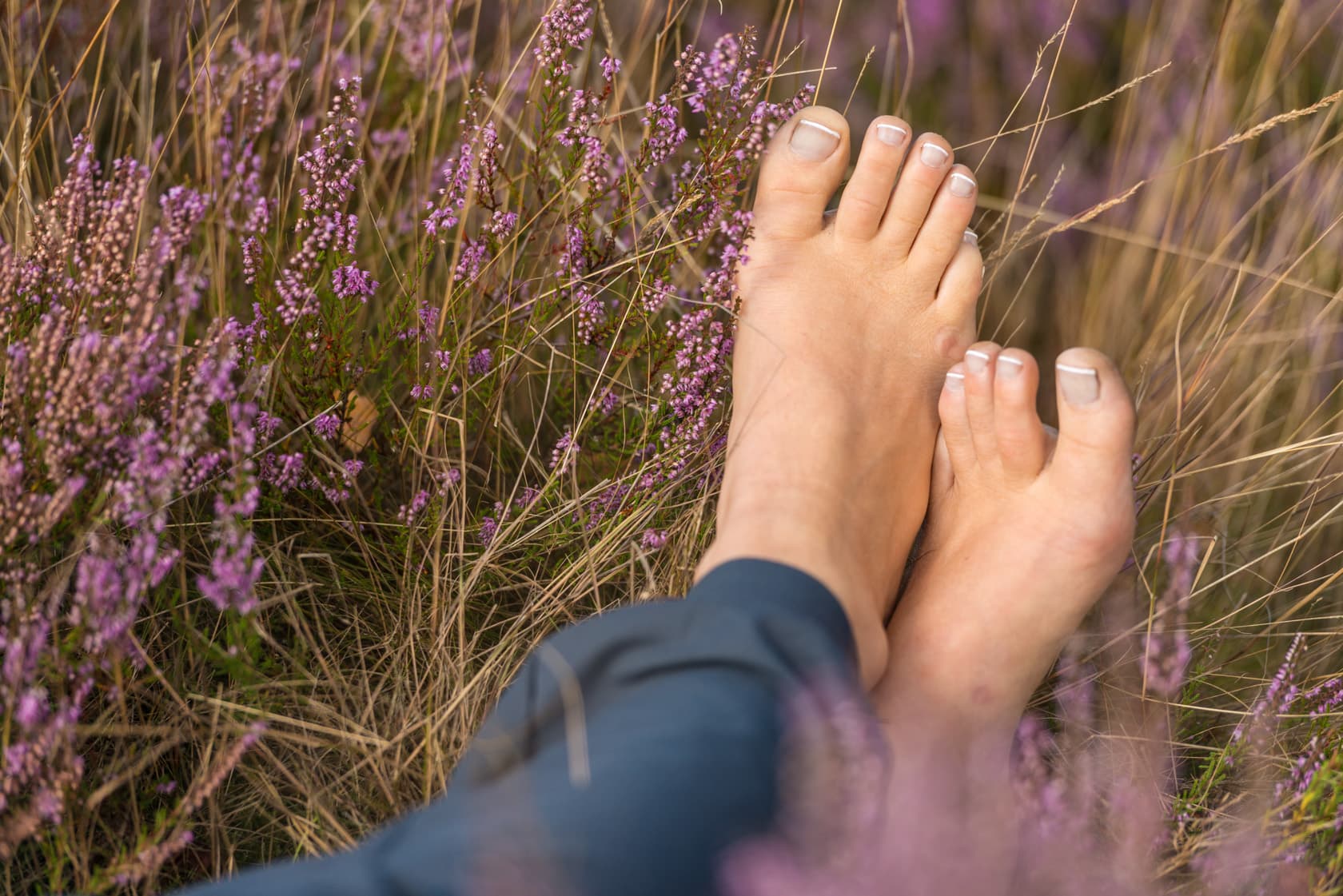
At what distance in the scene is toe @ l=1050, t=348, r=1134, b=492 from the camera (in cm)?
138

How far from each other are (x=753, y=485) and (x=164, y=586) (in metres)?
0.74

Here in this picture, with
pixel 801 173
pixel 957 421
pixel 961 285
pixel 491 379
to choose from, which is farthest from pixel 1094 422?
pixel 491 379

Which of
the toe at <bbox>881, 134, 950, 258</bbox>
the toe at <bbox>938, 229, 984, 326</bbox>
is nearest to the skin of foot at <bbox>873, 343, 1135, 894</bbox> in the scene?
the toe at <bbox>938, 229, 984, 326</bbox>

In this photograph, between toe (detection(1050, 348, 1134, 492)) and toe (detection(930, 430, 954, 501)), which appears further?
toe (detection(930, 430, 954, 501))

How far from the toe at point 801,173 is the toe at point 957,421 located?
320 mm

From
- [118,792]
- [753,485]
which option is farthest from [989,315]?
[118,792]

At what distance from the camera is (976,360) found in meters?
1.51

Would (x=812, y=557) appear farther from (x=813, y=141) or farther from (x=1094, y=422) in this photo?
(x=813, y=141)

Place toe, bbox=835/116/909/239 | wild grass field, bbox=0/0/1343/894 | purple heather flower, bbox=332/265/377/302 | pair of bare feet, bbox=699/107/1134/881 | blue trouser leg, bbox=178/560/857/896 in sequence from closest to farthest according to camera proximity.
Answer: blue trouser leg, bbox=178/560/857/896, wild grass field, bbox=0/0/1343/894, purple heather flower, bbox=332/265/377/302, pair of bare feet, bbox=699/107/1134/881, toe, bbox=835/116/909/239

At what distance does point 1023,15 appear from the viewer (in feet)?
6.61

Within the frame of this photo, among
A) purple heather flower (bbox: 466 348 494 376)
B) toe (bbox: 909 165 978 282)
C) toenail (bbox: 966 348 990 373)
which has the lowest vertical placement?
purple heather flower (bbox: 466 348 494 376)

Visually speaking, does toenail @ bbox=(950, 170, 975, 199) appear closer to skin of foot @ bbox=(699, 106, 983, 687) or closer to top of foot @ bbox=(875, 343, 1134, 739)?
skin of foot @ bbox=(699, 106, 983, 687)

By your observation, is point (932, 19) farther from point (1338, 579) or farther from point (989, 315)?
point (1338, 579)

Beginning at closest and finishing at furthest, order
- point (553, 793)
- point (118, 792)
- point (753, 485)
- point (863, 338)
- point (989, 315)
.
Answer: point (553, 793)
point (118, 792)
point (753, 485)
point (863, 338)
point (989, 315)
